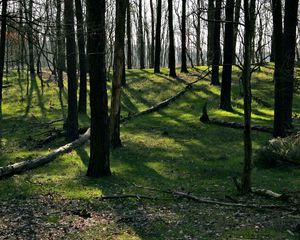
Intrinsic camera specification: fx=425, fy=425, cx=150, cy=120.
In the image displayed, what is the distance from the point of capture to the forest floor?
10250mm

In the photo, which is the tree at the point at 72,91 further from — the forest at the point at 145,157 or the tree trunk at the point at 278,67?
the tree trunk at the point at 278,67

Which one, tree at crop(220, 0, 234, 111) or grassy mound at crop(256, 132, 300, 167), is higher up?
tree at crop(220, 0, 234, 111)

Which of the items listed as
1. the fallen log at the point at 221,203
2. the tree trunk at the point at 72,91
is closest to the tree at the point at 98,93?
the fallen log at the point at 221,203

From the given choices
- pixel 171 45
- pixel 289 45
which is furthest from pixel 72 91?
pixel 171 45

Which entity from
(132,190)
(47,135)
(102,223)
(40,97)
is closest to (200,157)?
(132,190)

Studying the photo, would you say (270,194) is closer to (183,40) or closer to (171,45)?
(171,45)

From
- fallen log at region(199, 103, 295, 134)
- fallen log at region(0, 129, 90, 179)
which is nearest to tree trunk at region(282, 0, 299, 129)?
fallen log at region(199, 103, 295, 134)

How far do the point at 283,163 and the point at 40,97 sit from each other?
25672mm

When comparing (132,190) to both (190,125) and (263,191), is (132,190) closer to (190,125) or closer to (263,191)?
(263,191)

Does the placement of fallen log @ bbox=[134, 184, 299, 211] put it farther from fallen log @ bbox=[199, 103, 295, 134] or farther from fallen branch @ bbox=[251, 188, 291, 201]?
fallen log @ bbox=[199, 103, 295, 134]

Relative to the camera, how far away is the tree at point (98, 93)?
14438 millimetres

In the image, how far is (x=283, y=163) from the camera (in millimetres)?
16172

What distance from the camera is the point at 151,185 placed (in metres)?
A: 14.5

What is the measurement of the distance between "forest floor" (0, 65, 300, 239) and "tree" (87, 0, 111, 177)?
67 cm
